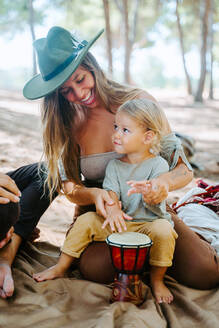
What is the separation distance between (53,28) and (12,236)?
128 centimetres

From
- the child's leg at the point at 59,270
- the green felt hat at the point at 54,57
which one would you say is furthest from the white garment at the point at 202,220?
the green felt hat at the point at 54,57

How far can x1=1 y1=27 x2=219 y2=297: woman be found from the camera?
2.09 metres

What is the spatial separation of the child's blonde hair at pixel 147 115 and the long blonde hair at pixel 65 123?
317 mm

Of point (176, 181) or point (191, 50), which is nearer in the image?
point (176, 181)

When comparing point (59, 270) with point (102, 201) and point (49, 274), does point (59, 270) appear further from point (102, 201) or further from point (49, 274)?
point (102, 201)

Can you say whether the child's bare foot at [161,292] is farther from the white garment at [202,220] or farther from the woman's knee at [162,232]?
the white garment at [202,220]

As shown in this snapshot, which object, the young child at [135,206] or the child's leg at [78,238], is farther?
the child's leg at [78,238]

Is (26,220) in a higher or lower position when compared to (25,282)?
higher

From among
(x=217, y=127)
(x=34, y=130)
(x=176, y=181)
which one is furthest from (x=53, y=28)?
(x=217, y=127)

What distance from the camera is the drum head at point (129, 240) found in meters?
1.78

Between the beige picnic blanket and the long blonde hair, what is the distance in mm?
603

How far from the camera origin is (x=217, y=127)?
891 cm

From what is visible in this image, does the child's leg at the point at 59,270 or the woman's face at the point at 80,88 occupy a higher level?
the woman's face at the point at 80,88

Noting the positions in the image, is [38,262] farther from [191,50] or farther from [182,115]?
[191,50]
